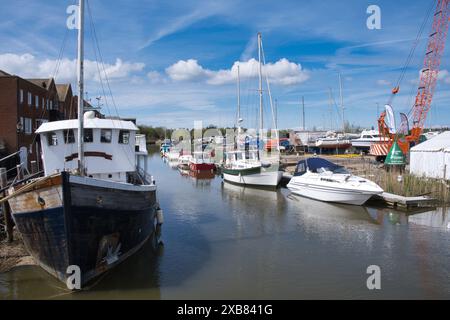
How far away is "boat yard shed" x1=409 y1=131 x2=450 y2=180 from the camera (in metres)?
27.9

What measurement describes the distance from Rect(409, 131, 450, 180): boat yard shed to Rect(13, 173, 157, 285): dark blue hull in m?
23.6

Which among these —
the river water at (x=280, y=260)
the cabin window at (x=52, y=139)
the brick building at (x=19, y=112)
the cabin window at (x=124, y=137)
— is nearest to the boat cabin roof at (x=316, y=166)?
the river water at (x=280, y=260)

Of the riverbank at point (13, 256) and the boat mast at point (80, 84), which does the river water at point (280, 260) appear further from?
the boat mast at point (80, 84)

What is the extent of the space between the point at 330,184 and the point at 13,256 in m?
18.5

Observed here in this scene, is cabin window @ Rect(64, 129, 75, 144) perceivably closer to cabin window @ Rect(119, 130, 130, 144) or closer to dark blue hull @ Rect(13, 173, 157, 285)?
cabin window @ Rect(119, 130, 130, 144)

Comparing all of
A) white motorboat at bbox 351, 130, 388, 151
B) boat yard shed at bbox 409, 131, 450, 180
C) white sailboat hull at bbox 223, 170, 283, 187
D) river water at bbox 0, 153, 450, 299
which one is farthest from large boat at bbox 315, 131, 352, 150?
river water at bbox 0, 153, 450, 299

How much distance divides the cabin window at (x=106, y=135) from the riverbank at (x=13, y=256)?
4.95 meters

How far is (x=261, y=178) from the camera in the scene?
111 feet

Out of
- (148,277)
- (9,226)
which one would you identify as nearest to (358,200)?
(148,277)

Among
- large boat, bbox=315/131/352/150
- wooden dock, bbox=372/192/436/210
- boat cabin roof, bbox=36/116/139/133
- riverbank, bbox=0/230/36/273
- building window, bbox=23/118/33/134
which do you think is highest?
building window, bbox=23/118/33/134
